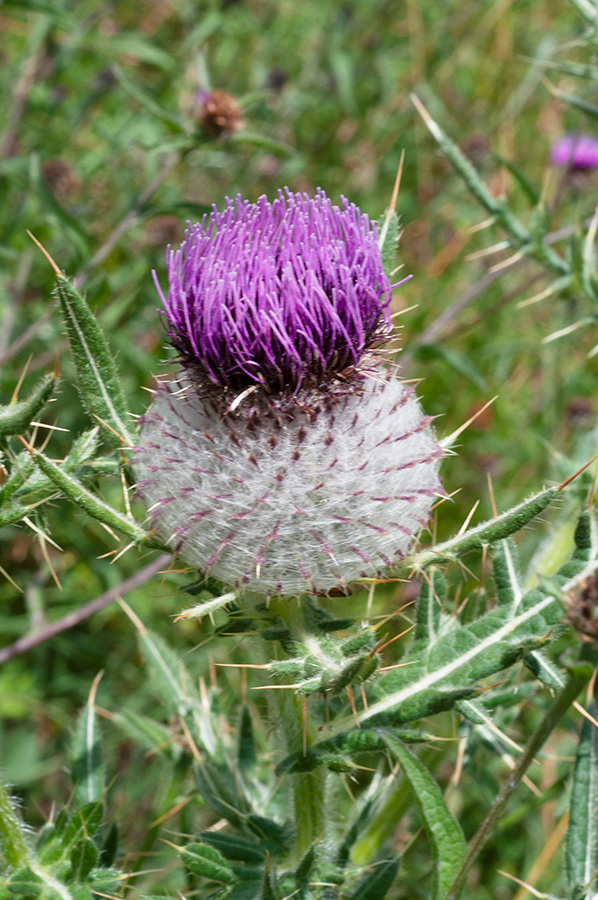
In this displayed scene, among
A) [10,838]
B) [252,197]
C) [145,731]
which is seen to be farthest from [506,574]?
[252,197]

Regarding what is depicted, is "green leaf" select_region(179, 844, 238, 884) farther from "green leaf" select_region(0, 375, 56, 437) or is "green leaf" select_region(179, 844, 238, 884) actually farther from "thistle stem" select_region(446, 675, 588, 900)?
"green leaf" select_region(0, 375, 56, 437)

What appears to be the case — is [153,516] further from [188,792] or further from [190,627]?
[190,627]

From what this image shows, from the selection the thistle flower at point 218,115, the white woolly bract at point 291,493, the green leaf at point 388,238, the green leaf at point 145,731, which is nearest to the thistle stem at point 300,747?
the white woolly bract at point 291,493

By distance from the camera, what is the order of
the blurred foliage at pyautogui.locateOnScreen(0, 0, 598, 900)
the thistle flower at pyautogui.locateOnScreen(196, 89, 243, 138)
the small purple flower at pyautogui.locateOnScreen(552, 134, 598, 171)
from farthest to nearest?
the small purple flower at pyautogui.locateOnScreen(552, 134, 598, 171) < the thistle flower at pyautogui.locateOnScreen(196, 89, 243, 138) < the blurred foliage at pyautogui.locateOnScreen(0, 0, 598, 900)

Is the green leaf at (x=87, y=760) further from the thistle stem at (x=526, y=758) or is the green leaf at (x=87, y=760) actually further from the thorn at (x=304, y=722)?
the thistle stem at (x=526, y=758)

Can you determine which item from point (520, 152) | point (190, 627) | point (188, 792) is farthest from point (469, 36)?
point (188, 792)

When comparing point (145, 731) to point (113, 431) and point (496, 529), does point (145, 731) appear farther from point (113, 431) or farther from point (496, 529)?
point (496, 529)

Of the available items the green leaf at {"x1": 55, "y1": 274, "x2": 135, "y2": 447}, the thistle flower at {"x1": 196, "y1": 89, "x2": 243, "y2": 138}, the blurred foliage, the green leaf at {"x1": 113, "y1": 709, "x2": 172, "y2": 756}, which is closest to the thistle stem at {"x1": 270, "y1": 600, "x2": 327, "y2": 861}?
the blurred foliage
